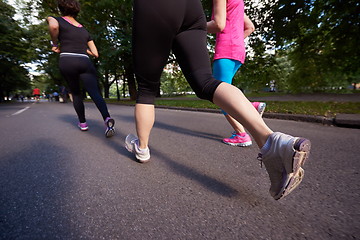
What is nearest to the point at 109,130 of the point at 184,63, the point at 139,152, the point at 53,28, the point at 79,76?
the point at 79,76

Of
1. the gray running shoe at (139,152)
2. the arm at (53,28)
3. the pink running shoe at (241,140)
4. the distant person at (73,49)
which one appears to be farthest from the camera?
the distant person at (73,49)

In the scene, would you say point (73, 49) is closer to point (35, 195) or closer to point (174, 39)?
point (174, 39)

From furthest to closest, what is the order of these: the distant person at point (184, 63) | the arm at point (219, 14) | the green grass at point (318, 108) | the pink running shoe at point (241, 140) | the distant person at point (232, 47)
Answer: the green grass at point (318, 108) → the pink running shoe at point (241, 140) → the distant person at point (232, 47) → the arm at point (219, 14) → the distant person at point (184, 63)

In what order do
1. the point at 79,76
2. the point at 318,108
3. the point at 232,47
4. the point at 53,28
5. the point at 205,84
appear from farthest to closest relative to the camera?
the point at 318,108 → the point at 79,76 → the point at 53,28 → the point at 232,47 → the point at 205,84

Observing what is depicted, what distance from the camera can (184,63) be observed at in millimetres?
1374

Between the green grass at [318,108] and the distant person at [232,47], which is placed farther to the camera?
the green grass at [318,108]

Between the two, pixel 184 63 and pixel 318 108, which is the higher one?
pixel 184 63

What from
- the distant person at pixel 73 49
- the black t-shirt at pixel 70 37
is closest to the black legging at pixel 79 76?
the distant person at pixel 73 49

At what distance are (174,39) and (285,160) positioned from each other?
1117 millimetres

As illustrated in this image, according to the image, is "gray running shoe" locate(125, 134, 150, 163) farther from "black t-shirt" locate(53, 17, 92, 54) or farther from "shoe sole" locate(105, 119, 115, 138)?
"black t-shirt" locate(53, 17, 92, 54)

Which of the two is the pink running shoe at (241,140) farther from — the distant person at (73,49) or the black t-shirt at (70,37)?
the black t-shirt at (70,37)

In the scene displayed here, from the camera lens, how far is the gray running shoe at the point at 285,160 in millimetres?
818

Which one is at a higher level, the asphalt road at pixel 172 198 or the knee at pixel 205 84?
the knee at pixel 205 84

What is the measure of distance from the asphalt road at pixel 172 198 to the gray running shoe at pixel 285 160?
0.16 m
